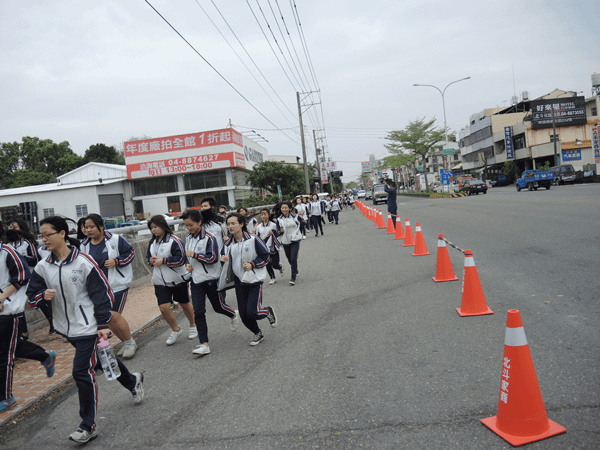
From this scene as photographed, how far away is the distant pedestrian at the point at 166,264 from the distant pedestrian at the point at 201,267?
0.58ft

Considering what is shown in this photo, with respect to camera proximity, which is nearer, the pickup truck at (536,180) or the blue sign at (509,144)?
the pickup truck at (536,180)

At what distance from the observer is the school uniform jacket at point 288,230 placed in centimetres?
Answer: 987

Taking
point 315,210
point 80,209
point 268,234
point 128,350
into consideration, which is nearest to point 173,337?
point 128,350

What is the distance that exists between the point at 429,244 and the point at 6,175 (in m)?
63.7

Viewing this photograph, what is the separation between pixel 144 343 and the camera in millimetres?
6656

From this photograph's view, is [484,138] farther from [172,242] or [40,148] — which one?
[172,242]

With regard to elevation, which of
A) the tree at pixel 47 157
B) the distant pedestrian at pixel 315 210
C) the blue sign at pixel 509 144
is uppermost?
the tree at pixel 47 157

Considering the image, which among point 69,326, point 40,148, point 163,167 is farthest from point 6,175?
point 69,326

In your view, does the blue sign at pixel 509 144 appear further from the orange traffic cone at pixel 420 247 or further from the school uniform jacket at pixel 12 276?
the school uniform jacket at pixel 12 276

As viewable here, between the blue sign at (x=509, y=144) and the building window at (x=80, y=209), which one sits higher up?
the blue sign at (x=509, y=144)

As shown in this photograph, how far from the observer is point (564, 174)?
4003cm

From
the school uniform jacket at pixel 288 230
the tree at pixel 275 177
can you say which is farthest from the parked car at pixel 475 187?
the school uniform jacket at pixel 288 230

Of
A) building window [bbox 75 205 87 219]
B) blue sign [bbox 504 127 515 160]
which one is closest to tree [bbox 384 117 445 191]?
blue sign [bbox 504 127 515 160]

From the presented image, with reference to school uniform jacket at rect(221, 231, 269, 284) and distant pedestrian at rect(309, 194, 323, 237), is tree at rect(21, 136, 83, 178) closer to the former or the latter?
distant pedestrian at rect(309, 194, 323, 237)
